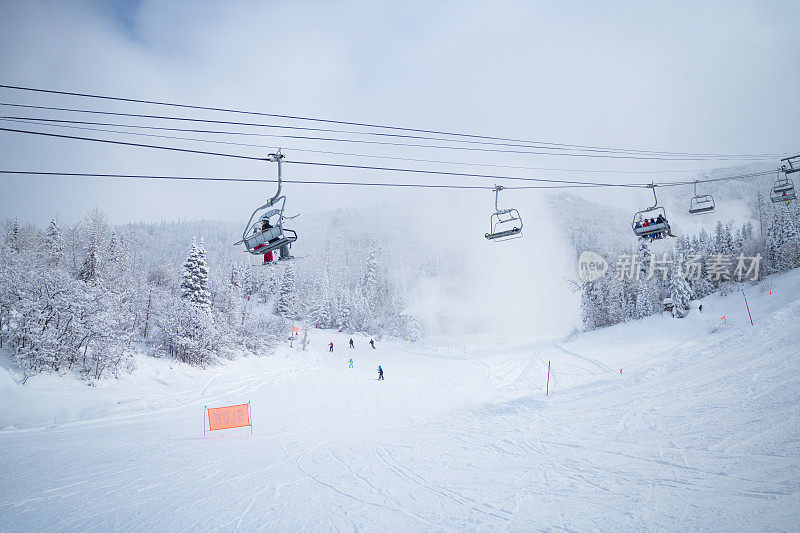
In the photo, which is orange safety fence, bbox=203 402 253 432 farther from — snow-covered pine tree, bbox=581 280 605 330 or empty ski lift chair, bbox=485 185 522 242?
snow-covered pine tree, bbox=581 280 605 330

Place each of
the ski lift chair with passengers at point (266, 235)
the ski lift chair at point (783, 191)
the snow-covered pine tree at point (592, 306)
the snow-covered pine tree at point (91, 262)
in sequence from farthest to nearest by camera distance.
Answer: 1. the snow-covered pine tree at point (592, 306)
2. the snow-covered pine tree at point (91, 262)
3. the ski lift chair at point (783, 191)
4. the ski lift chair with passengers at point (266, 235)

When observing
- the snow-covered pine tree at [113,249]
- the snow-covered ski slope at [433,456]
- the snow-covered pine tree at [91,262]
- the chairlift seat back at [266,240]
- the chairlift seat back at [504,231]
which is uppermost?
the snow-covered pine tree at [113,249]

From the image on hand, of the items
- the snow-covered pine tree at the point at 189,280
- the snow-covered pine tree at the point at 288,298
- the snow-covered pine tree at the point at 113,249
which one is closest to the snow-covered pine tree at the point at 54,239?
the snow-covered pine tree at the point at 113,249

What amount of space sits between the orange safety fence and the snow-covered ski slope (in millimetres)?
501

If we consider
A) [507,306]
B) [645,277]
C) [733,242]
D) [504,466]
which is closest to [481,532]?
[504,466]

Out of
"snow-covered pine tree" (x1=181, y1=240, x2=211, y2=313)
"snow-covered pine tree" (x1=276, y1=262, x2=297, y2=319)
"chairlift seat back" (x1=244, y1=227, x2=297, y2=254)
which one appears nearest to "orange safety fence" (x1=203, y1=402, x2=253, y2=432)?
"chairlift seat back" (x1=244, y1=227, x2=297, y2=254)

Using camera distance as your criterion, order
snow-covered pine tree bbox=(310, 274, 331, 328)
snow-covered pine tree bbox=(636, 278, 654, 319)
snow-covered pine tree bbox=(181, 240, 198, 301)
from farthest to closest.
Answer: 1. snow-covered pine tree bbox=(310, 274, 331, 328)
2. snow-covered pine tree bbox=(636, 278, 654, 319)
3. snow-covered pine tree bbox=(181, 240, 198, 301)

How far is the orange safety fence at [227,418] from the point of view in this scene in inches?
519

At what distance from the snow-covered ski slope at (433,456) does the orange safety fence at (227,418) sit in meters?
0.50

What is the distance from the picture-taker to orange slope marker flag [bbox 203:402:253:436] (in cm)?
1317

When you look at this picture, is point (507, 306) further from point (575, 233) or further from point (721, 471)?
point (721, 471)

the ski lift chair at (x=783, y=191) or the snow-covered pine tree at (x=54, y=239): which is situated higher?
the snow-covered pine tree at (x=54, y=239)

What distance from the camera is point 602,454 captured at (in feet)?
28.2

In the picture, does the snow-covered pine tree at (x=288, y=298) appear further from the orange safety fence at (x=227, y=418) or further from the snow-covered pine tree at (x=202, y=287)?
the orange safety fence at (x=227, y=418)
